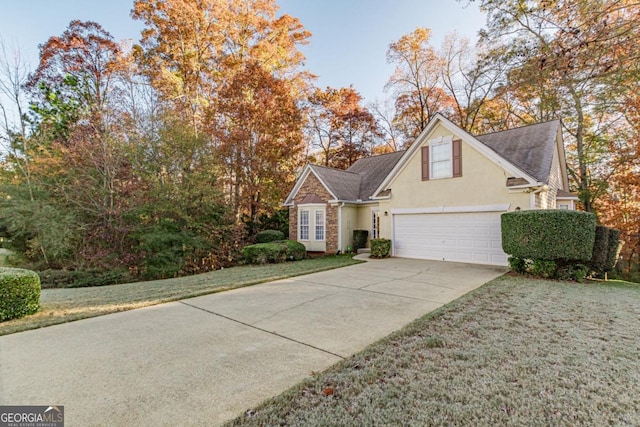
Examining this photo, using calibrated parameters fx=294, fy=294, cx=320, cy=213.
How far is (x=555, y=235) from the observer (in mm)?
8148

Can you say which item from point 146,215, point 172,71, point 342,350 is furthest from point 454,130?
point 172,71

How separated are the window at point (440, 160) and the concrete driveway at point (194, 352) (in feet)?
21.3

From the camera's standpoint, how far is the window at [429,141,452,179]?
1186 centimetres

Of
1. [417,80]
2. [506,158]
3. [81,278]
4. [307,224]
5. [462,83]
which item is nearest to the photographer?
[81,278]

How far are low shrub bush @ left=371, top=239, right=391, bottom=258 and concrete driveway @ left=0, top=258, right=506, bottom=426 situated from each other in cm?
605

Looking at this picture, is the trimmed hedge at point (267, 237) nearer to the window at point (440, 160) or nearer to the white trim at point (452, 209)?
the white trim at point (452, 209)

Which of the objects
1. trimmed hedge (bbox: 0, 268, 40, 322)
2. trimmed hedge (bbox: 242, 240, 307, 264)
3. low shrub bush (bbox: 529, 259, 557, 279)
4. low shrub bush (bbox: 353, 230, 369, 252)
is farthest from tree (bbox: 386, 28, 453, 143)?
trimmed hedge (bbox: 0, 268, 40, 322)

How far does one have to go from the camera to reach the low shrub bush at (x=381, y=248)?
42.1 ft

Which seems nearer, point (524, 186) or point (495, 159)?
point (524, 186)

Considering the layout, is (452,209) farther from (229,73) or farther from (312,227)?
(229,73)

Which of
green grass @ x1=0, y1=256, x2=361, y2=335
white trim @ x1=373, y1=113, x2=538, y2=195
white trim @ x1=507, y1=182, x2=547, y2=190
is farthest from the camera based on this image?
white trim @ x1=373, y1=113, x2=538, y2=195

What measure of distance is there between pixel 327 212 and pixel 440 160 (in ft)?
19.7

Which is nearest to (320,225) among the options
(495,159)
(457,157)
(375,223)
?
(375,223)

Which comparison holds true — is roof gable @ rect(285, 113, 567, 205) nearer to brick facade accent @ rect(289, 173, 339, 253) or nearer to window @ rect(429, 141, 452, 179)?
brick facade accent @ rect(289, 173, 339, 253)
